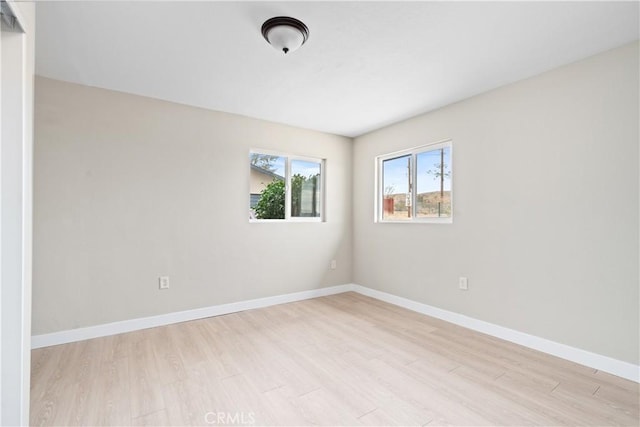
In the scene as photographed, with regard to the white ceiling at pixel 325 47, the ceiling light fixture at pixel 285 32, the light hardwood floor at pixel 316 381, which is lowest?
the light hardwood floor at pixel 316 381

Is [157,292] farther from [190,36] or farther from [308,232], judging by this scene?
[190,36]

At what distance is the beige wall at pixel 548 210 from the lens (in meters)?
2.11

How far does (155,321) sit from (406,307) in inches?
110

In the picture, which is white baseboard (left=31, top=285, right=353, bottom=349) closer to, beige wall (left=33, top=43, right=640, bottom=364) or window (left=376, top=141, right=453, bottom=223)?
beige wall (left=33, top=43, right=640, bottom=364)

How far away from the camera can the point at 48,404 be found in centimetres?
174

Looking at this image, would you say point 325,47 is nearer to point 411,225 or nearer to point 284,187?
point 284,187

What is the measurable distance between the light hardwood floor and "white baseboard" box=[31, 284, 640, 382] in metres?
0.08

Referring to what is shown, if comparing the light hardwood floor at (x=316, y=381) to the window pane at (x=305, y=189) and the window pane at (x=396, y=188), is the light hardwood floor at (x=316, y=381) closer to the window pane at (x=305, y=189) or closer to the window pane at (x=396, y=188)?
the window pane at (x=396, y=188)

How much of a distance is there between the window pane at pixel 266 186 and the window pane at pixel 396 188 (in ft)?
4.68

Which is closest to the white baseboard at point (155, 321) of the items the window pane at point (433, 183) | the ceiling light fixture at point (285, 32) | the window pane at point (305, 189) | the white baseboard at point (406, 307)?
the white baseboard at point (406, 307)

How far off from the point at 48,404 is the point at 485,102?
4.06m

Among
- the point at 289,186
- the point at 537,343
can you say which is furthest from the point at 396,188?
the point at 537,343

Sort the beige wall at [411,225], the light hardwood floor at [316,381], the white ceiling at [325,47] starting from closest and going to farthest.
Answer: the light hardwood floor at [316,381]
the white ceiling at [325,47]
the beige wall at [411,225]

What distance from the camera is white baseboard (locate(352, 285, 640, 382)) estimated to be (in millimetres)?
2082
